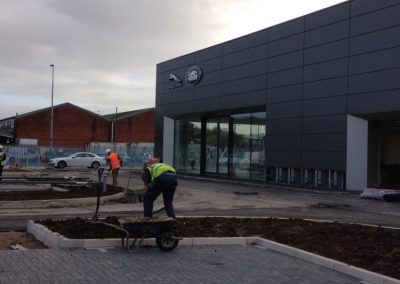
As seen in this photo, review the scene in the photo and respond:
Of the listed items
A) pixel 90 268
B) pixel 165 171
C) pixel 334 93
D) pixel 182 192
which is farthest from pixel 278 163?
pixel 90 268

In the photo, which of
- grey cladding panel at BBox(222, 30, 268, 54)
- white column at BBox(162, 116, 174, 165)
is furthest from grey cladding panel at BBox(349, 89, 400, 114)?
white column at BBox(162, 116, 174, 165)

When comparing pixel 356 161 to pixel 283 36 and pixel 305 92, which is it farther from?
pixel 283 36

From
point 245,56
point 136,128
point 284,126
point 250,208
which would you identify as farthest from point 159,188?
point 136,128

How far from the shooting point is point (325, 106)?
28531 mm

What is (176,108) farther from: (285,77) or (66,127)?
(66,127)

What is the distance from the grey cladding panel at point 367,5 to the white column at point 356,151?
4.88 m

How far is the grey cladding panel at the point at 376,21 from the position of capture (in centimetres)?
2458

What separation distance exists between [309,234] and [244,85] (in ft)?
80.1

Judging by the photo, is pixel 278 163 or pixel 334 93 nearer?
pixel 334 93

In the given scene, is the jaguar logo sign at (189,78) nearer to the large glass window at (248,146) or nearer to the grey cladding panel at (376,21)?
the large glass window at (248,146)

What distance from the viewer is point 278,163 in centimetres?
3231

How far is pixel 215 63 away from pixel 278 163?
950 centimetres

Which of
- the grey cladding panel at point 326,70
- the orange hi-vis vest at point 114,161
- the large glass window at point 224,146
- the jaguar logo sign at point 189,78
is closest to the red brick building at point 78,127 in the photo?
the jaguar logo sign at point 189,78

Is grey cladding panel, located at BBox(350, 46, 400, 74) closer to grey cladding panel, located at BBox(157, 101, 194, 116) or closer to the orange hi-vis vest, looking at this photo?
the orange hi-vis vest
